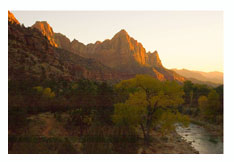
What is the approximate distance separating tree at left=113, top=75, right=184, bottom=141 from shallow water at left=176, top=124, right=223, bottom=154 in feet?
13.3

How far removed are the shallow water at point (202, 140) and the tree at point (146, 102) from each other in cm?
404

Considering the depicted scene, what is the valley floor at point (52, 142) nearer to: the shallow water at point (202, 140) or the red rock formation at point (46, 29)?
the shallow water at point (202, 140)

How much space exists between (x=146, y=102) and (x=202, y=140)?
24.2 ft

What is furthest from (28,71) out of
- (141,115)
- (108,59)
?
(108,59)

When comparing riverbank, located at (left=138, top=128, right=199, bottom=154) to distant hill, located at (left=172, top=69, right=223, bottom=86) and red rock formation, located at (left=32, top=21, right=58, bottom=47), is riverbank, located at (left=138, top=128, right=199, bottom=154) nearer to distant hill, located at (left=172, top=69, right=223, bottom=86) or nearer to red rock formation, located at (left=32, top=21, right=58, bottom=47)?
distant hill, located at (left=172, top=69, right=223, bottom=86)

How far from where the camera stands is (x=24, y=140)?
7.75m

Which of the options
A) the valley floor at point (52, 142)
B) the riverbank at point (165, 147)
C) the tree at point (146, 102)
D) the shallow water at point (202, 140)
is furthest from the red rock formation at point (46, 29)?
the shallow water at point (202, 140)

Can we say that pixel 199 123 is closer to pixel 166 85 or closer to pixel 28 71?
pixel 166 85

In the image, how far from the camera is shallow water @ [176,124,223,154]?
32.9 feet

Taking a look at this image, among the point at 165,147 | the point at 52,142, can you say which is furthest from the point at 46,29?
the point at 165,147

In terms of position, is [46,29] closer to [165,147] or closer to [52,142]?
[52,142]

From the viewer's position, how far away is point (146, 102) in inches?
373

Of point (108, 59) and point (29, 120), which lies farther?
point (108, 59)

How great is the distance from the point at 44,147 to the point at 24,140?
1.39 metres
